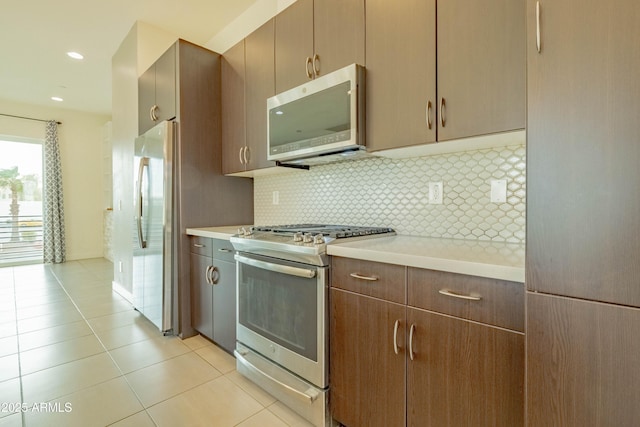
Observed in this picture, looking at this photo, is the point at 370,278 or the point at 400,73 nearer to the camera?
the point at 370,278

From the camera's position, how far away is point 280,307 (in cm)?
161

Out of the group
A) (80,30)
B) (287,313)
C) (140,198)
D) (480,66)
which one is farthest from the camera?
(80,30)

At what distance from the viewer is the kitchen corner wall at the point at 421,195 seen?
142 centimetres

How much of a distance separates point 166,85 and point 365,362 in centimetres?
263

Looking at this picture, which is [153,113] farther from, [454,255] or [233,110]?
[454,255]

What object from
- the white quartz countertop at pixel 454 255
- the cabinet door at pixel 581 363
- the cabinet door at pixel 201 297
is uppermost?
the white quartz countertop at pixel 454 255

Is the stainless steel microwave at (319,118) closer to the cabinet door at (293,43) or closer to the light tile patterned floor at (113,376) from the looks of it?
the cabinet door at (293,43)

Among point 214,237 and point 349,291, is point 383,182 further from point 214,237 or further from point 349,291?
point 214,237

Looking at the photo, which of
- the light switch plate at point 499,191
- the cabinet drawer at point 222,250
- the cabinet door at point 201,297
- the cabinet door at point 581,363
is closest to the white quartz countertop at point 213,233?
the cabinet drawer at point 222,250

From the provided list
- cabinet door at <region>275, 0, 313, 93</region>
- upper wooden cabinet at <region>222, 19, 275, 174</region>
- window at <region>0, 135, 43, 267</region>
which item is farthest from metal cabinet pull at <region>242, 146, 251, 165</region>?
window at <region>0, 135, 43, 267</region>

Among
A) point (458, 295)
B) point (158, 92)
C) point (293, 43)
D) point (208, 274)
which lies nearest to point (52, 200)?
point (158, 92)

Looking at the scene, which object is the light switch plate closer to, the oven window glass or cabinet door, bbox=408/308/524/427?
cabinet door, bbox=408/308/524/427

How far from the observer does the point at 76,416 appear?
1550 millimetres

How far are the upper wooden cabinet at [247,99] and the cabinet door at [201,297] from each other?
79cm
